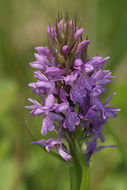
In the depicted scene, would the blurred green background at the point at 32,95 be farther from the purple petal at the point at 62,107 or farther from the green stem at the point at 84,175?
the green stem at the point at 84,175

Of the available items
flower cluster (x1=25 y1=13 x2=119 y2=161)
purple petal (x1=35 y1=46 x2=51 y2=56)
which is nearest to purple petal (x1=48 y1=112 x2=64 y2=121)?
flower cluster (x1=25 y1=13 x2=119 y2=161)

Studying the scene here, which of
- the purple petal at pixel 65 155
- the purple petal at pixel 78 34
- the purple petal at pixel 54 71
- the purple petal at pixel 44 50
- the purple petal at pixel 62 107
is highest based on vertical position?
the purple petal at pixel 78 34

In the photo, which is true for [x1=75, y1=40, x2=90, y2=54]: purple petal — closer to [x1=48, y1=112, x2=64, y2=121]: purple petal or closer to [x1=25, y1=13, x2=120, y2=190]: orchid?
[x1=25, y1=13, x2=120, y2=190]: orchid

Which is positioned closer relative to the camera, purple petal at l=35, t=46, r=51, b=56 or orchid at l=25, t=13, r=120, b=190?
orchid at l=25, t=13, r=120, b=190

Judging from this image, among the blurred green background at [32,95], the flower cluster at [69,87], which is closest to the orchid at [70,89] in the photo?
the flower cluster at [69,87]

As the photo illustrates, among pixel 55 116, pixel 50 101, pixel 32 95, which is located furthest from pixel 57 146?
pixel 32 95
